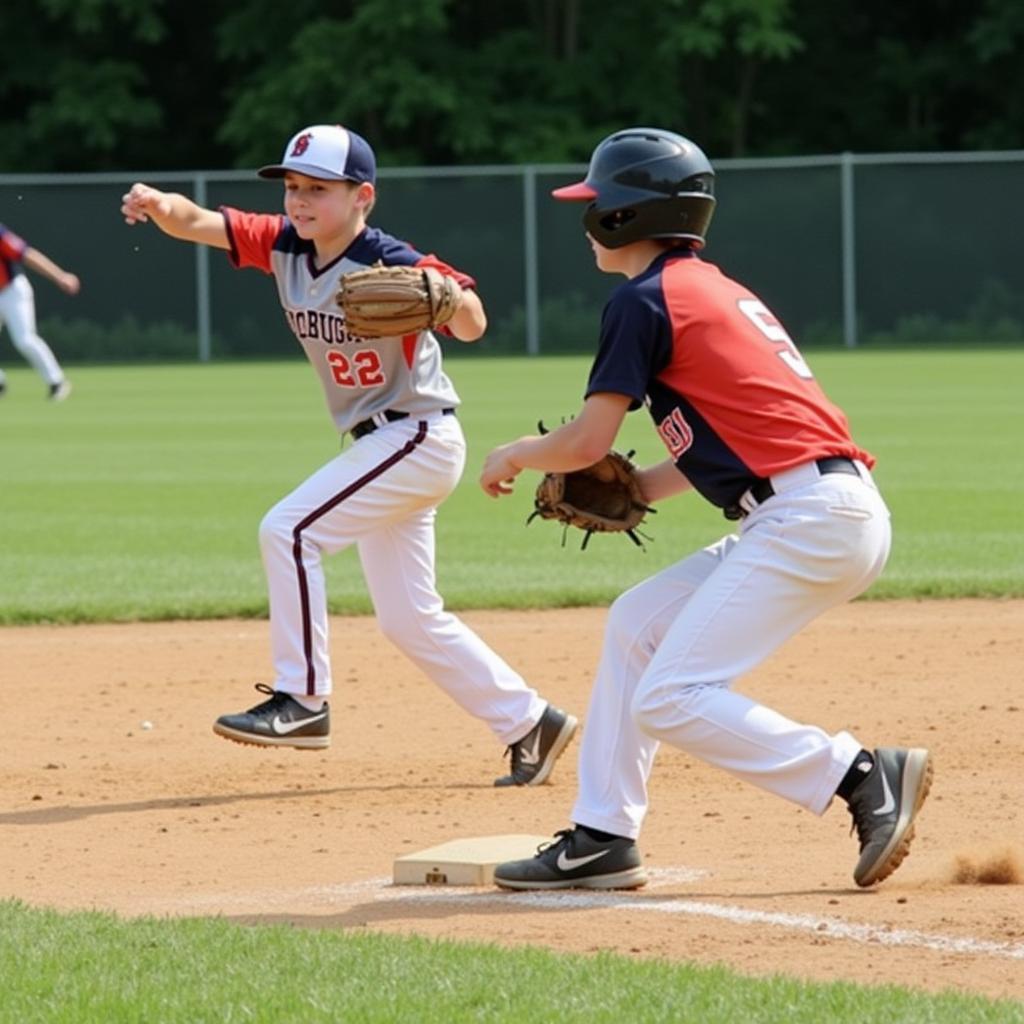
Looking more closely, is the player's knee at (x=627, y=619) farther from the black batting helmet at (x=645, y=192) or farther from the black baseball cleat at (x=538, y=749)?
the black baseball cleat at (x=538, y=749)

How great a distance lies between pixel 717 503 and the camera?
5086mm

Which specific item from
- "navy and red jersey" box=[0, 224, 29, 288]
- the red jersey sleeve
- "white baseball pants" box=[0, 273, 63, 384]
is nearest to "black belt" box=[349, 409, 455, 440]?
the red jersey sleeve

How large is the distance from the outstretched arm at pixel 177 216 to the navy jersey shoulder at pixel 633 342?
7.38 ft

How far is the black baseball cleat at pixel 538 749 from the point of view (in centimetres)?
649

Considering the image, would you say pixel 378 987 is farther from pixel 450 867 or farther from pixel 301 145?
pixel 301 145

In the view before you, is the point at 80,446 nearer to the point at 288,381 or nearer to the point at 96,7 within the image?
the point at 288,381

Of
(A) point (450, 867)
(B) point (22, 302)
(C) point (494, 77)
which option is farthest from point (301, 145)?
(C) point (494, 77)

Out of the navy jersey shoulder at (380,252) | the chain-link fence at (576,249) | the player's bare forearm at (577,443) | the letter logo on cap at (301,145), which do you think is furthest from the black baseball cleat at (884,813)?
the chain-link fence at (576,249)

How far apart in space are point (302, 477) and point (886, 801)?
427 inches

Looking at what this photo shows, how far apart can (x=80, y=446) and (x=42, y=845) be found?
42.7 ft

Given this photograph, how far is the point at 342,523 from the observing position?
6359 millimetres

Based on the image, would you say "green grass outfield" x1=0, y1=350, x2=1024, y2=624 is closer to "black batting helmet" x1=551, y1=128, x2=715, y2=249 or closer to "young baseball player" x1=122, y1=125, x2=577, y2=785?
"young baseball player" x1=122, y1=125, x2=577, y2=785

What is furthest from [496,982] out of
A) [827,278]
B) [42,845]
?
[827,278]

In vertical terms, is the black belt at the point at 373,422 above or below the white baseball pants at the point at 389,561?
above
